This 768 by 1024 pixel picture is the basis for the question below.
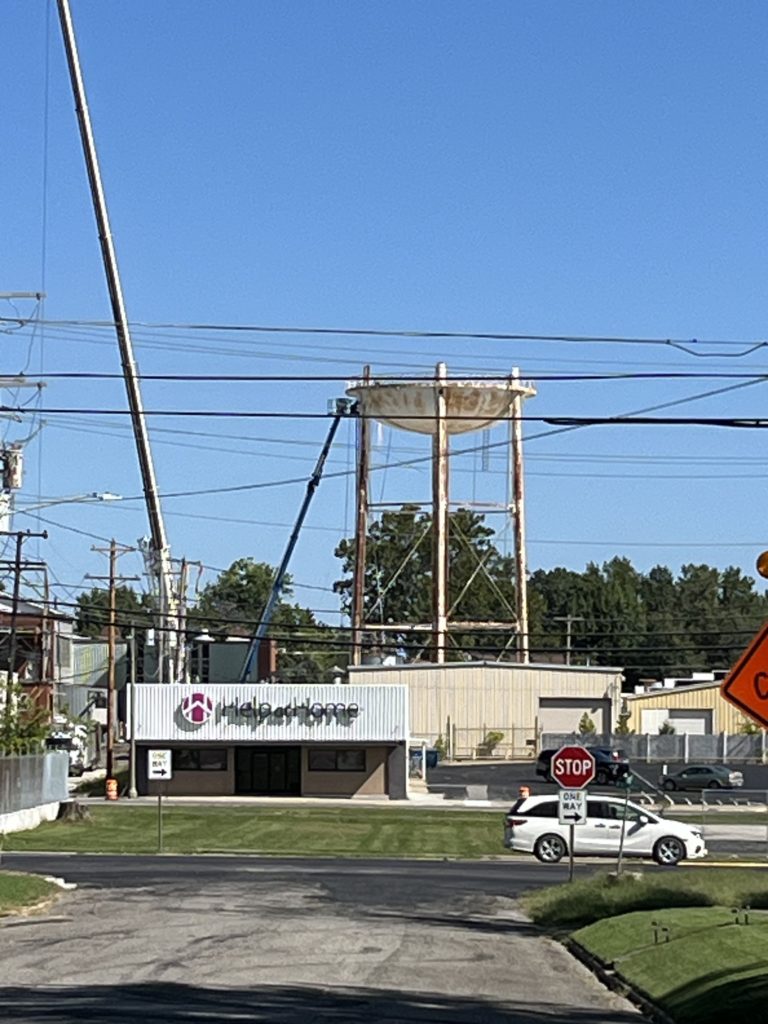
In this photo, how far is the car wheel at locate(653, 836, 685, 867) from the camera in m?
43.8

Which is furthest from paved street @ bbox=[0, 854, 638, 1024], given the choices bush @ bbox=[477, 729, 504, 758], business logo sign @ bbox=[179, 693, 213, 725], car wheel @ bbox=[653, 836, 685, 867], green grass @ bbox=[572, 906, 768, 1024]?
bush @ bbox=[477, 729, 504, 758]

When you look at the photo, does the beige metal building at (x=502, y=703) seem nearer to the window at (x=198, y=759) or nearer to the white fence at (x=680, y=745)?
the white fence at (x=680, y=745)

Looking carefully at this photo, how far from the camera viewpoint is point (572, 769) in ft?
111

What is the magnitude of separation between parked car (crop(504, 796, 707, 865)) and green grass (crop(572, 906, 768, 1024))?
53.7 ft

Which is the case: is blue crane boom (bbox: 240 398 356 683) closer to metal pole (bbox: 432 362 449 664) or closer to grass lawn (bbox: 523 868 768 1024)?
metal pole (bbox: 432 362 449 664)

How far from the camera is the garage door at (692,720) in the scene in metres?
107

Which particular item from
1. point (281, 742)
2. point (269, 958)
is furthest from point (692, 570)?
point (269, 958)

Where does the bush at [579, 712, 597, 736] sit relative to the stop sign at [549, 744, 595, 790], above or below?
below

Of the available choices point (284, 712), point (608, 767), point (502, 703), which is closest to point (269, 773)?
point (284, 712)

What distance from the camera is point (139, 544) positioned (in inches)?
2675

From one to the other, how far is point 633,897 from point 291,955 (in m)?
7.73

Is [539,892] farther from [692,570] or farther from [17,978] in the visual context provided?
[692,570]

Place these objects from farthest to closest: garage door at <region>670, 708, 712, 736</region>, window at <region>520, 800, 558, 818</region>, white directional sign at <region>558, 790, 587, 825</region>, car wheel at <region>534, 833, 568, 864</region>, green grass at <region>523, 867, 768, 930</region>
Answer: garage door at <region>670, 708, 712, 736</region> < car wheel at <region>534, 833, 568, 864</region> < window at <region>520, 800, 558, 818</region> < white directional sign at <region>558, 790, 587, 825</region> < green grass at <region>523, 867, 768, 930</region>

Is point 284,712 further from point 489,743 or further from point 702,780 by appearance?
point 489,743
